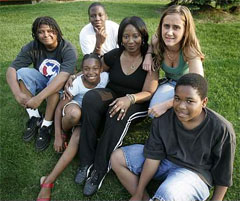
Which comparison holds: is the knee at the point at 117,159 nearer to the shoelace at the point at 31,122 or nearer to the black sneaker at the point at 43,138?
the black sneaker at the point at 43,138

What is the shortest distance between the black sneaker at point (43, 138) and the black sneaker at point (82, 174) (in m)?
0.65

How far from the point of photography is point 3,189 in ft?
8.55

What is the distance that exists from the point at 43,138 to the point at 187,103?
1858 mm

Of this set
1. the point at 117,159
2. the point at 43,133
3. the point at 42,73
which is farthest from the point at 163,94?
Answer: the point at 42,73

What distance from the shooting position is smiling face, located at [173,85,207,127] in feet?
6.40

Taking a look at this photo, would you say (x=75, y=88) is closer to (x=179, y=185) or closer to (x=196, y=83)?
(x=196, y=83)

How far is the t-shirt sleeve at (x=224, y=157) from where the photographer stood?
2000 millimetres

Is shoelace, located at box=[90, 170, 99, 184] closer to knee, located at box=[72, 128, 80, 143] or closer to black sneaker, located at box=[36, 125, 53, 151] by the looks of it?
knee, located at box=[72, 128, 80, 143]

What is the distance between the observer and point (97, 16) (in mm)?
3848

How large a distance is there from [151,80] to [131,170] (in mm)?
944

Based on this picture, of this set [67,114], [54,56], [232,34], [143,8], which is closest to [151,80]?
[67,114]

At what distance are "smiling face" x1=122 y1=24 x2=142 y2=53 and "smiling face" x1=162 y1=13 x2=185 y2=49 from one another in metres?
0.29

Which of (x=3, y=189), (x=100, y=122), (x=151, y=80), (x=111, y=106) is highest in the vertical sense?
(x=151, y=80)

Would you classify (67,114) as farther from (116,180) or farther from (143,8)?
(143,8)
